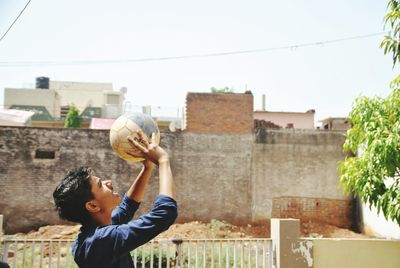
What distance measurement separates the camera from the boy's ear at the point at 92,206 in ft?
7.45

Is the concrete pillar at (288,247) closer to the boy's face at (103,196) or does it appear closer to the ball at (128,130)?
the ball at (128,130)

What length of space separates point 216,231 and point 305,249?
332 inches

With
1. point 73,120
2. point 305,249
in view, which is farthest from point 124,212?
point 73,120

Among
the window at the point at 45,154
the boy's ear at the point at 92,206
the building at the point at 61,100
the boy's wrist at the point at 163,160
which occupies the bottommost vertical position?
the boy's ear at the point at 92,206

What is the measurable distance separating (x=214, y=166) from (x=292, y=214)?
3.59 metres

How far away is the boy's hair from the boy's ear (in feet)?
0.06

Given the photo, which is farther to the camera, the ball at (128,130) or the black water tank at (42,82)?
the black water tank at (42,82)

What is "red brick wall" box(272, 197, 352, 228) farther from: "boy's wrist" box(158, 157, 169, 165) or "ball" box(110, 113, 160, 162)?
"boy's wrist" box(158, 157, 169, 165)

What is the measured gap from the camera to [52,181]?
1479cm

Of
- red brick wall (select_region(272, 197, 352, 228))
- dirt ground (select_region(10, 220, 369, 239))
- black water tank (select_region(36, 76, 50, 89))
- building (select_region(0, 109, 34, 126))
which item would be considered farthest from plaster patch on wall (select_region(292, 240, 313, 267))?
black water tank (select_region(36, 76, 50, 89))

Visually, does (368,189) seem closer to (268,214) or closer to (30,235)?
(268,214)

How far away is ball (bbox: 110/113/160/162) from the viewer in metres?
2.90

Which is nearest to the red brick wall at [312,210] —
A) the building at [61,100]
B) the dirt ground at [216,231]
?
the dirt ground at [216,231]

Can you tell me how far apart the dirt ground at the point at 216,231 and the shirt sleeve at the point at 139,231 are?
38.0ft
